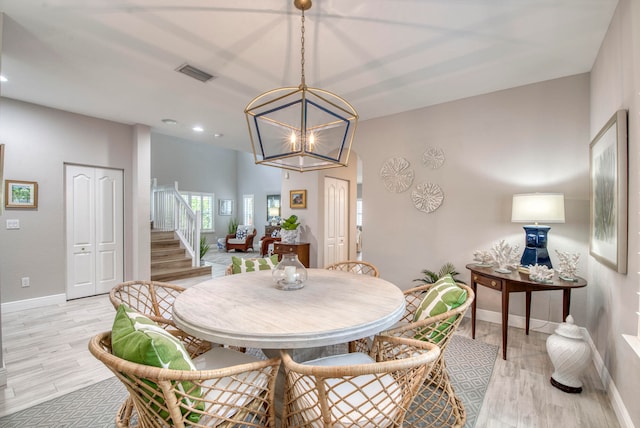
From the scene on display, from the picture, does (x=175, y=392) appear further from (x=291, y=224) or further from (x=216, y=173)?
(x=216, y=173)

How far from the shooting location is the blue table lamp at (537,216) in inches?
105

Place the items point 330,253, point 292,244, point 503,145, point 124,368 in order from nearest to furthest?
point 124,368
point 503,145
point 292,244
point 330,253

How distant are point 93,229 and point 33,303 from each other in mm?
1181

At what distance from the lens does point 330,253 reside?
231 inches

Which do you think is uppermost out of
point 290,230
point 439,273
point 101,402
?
point 290,230

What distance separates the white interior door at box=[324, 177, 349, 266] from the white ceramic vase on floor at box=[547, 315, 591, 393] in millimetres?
3899

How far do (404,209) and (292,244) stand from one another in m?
2.26

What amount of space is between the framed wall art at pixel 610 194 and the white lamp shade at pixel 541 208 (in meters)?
0.25

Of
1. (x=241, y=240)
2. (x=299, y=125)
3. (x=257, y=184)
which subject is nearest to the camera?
(x=299, y=125)

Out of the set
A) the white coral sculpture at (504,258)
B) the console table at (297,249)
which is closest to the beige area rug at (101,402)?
the white coral sculpture at (504,258)

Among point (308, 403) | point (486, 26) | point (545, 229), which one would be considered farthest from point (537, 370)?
point (486, 26)

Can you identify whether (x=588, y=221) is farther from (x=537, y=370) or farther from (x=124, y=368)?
(x=124, y=368)

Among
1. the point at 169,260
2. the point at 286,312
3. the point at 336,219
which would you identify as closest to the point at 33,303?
the point at 169,260

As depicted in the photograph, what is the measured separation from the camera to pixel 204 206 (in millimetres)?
10758
